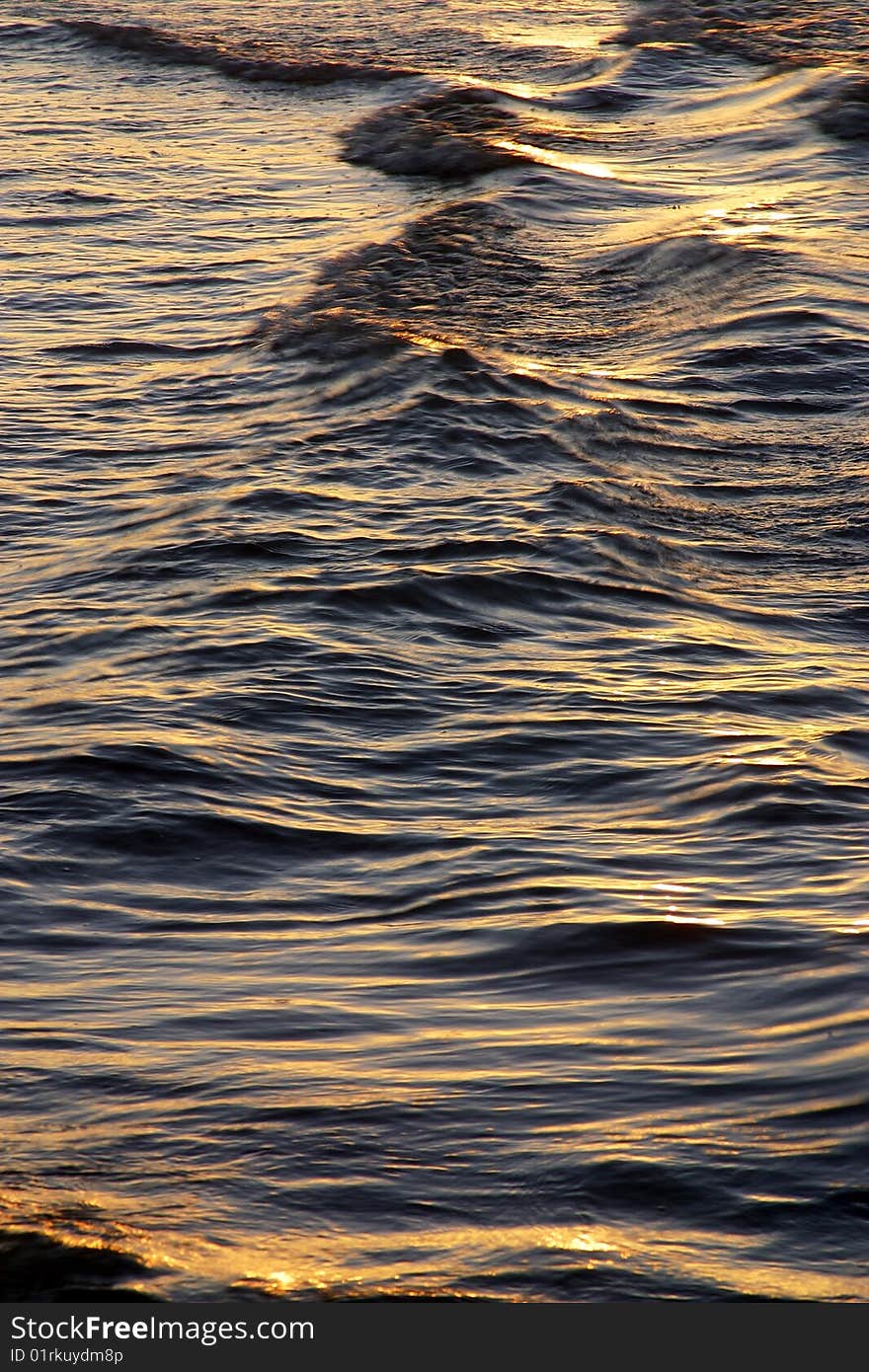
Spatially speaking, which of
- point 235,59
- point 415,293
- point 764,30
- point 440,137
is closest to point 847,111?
point 440,137

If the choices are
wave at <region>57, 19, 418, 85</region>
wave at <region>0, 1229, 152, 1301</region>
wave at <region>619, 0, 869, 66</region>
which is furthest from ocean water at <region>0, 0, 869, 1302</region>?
wave at <region>57, 19, 418, 85</region>

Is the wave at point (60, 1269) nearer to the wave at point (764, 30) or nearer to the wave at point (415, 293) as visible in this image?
the wave at point (415, 293)

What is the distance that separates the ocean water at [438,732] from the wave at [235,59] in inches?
168

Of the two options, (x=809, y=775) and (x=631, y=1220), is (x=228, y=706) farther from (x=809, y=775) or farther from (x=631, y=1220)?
(x=631, y=1220)

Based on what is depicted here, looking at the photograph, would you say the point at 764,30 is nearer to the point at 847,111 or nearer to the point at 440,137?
the point at 847,111

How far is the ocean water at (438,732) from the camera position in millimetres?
3775

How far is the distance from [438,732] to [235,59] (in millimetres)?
14075

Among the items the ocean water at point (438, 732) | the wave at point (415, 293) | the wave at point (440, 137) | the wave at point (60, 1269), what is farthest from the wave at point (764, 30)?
the wave at point (60, 1269)

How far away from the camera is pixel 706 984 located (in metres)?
4.48

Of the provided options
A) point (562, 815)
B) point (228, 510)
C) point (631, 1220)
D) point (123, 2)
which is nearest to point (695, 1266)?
point (631, 1220)

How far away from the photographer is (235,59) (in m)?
18.3

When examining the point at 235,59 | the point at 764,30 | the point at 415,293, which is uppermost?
the point at 764,30

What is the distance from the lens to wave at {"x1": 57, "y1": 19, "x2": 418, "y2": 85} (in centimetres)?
1777

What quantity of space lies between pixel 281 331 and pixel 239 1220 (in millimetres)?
7483
